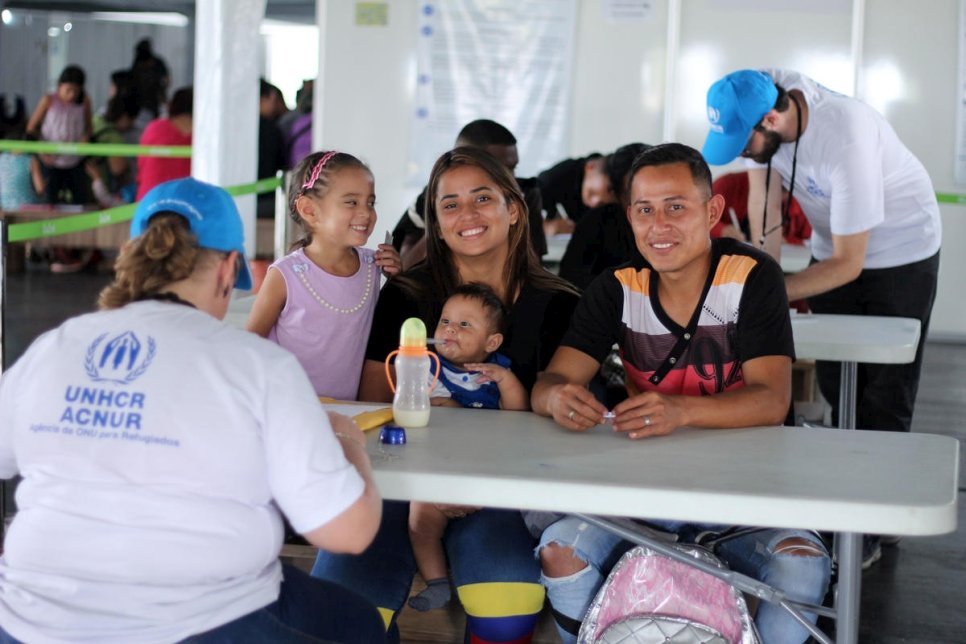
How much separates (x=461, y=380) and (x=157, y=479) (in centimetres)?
105

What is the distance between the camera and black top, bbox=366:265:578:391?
8.57 feet

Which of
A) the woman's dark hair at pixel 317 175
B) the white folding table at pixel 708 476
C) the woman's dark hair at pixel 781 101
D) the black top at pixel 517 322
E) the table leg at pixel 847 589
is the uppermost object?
the woman's dark hair at pixel 781 101

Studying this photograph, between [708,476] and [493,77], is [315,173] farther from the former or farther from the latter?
[493,77]

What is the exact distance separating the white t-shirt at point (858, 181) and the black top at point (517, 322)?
1.17 m

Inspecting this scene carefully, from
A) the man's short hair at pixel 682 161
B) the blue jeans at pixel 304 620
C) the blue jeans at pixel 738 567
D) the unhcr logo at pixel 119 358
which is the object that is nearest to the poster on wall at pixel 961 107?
the man's short hair at pixel 682 161

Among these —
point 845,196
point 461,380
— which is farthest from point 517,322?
point 845,196

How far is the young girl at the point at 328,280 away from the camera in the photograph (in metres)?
2.75

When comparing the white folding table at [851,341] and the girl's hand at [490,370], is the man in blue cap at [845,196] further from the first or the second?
the girl's hand at [490,370]

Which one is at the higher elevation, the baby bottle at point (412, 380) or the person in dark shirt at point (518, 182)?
the person in dark shirt at point (518, 182)

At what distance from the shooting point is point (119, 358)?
1.59m

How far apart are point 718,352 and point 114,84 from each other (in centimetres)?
1039

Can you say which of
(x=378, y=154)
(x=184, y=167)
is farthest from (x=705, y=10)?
(x=184, y=167)

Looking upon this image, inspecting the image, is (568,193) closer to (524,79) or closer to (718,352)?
(524,79)

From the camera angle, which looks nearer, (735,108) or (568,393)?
(568,393)
